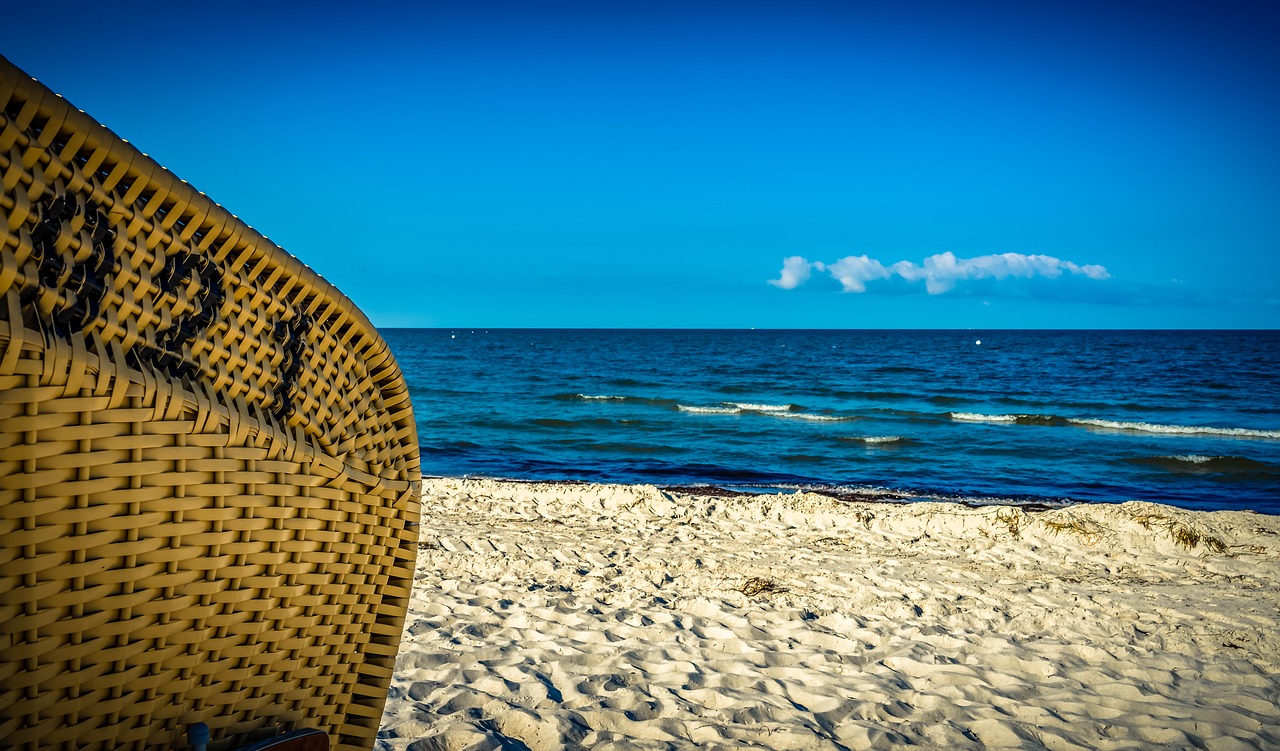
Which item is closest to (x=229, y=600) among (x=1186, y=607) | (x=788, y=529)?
(x=1186, y=607)

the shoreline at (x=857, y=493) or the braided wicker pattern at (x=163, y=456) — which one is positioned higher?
the braided wicker pattern at (x=163, y=456)

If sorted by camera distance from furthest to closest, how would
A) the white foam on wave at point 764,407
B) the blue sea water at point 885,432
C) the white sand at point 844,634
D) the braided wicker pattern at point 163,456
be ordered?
the white foam on wave at point 764,407 → the blue sea water at point 885,432 → the white sand at point 844,634 → the braided wicker pattern at point 163,456

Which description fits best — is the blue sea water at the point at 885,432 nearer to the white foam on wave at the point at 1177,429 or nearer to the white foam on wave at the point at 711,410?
the white foam on wave at the point at 1177,429

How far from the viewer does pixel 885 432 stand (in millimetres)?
19516

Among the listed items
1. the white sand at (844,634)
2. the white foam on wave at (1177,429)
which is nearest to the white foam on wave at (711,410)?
the white foam on wave at (1177,429)

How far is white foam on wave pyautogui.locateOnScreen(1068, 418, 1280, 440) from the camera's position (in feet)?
64.2

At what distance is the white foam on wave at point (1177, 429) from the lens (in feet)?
64.2

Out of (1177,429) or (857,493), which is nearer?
(857,493)

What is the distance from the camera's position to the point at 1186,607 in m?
5.86

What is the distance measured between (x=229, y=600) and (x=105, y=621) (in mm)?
208

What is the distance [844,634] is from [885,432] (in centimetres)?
1519

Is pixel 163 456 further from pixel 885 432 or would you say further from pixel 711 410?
pixel 711 410

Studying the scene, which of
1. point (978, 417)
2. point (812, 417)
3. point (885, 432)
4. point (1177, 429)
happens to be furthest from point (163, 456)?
point (1177, 429)

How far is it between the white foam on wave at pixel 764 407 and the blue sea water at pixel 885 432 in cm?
10
